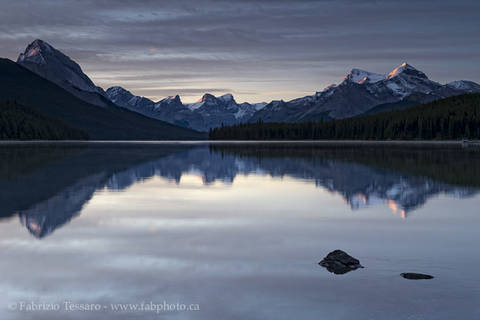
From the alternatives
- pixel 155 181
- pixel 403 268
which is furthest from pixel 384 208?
pixel 155 181

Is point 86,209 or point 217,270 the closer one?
point 217,270

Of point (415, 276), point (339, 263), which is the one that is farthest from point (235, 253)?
point (415, 276)

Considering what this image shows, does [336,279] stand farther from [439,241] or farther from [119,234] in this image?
[119,234]

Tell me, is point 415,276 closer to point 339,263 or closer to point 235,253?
point 339,263

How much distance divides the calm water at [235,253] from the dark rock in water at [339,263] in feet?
0.98

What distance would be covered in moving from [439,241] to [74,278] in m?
14.3

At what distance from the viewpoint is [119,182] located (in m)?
46.4

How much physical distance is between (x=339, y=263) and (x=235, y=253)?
3954mm

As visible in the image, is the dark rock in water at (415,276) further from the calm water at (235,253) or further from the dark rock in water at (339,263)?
the dark rock in water at (339,263)

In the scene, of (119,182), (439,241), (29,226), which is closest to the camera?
(439,241)

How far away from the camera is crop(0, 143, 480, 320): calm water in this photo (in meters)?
13.4

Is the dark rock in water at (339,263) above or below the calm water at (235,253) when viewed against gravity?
→ above

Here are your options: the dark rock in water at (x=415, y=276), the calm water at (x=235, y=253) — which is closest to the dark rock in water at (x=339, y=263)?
the calm water at (x=235, y=253)

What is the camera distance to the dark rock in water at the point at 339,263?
54.8 ft
